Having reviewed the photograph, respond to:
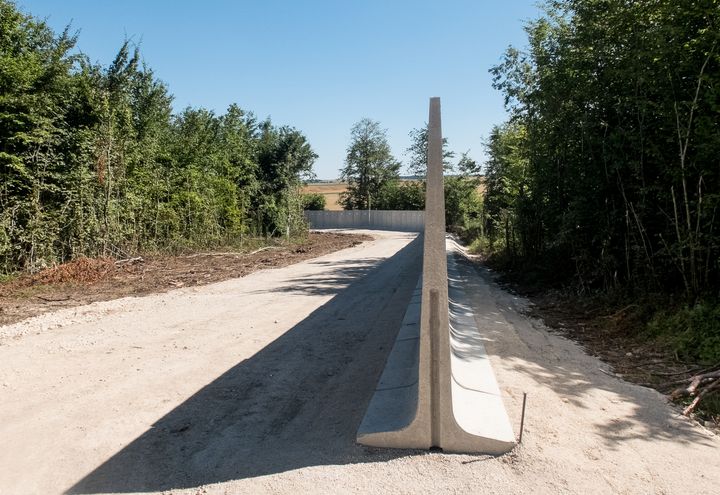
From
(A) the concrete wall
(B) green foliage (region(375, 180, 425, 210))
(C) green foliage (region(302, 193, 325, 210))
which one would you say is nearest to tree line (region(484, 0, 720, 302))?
(A) the concrete wall

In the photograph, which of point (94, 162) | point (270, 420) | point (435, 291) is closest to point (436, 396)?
point (435, 291)

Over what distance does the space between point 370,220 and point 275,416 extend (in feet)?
153

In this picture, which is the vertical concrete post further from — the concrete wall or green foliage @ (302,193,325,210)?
green foliage @ (302,193,325,210)

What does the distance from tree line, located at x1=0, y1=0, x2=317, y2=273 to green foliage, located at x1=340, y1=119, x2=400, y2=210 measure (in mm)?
35483

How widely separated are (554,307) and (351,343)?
4.65 meters

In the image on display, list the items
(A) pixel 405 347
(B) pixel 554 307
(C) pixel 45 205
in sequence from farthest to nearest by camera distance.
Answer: (C) pixel 45 205, (B) pixel 554 307, (A) pixel 405 347

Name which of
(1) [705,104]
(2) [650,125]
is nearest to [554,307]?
(2) [650,125]

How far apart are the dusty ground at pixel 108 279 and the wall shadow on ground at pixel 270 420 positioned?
15.6ft

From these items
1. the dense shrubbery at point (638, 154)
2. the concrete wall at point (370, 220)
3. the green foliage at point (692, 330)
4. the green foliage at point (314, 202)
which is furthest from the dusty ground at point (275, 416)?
the green foliage at point (314, 202)

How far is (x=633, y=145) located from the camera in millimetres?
7309

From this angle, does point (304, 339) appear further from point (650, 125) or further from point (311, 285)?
point (650, 125)

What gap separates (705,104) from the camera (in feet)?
20.5

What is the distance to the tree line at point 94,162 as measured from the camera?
10.4m

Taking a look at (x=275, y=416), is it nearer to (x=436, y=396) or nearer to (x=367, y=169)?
(x=436, y=396)
